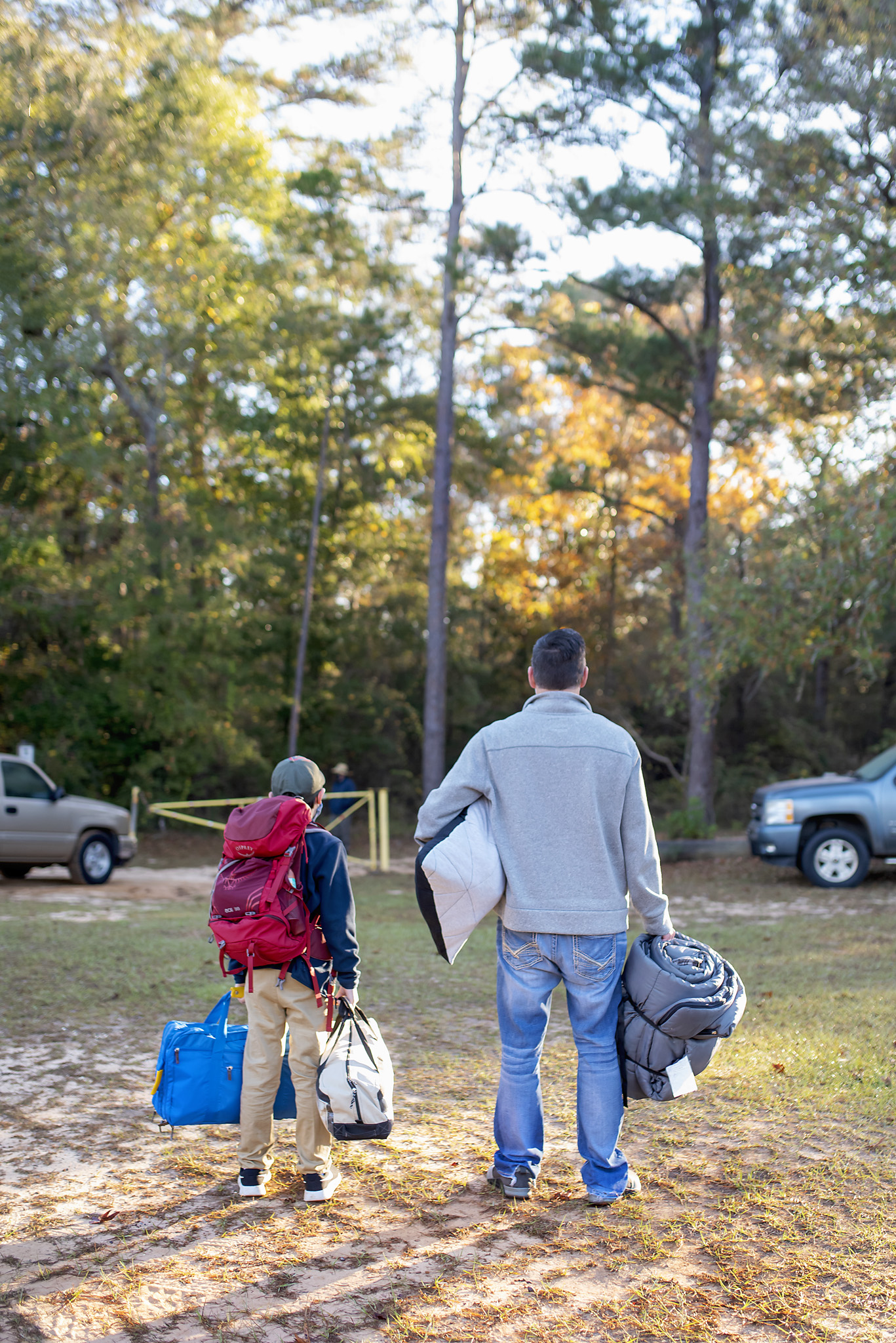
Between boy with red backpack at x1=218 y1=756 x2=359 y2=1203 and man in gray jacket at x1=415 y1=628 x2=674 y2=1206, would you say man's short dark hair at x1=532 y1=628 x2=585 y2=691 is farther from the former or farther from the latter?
boy with red backpack at x1=218 y1=756 x2=359 y2=1203

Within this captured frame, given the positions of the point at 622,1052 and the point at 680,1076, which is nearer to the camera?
the point at 680,1076

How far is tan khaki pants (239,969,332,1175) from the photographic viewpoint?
3.90 m

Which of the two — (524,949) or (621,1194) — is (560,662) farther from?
(621,1194)

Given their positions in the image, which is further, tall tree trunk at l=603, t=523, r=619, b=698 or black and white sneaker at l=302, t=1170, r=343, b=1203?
tall tree trunk at l=603, t=523, r=619, b=698

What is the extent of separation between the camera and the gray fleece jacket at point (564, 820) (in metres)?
3.75

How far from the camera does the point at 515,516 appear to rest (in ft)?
94.1

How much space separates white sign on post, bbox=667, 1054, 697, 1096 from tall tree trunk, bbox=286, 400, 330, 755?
19154 millimetres

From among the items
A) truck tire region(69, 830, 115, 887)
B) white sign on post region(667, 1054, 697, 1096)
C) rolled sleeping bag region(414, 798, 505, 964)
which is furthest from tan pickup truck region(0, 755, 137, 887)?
white sign on post region(667, 1054, 697, 1096)

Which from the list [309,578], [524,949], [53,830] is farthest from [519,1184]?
[309,578]

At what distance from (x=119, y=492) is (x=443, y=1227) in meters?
18.6

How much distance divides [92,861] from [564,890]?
471 inches

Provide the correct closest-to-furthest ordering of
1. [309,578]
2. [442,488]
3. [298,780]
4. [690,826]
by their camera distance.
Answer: [298,780] < [690,826] < [442,488] < [309,578]

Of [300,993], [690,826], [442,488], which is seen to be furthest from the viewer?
[442,488]

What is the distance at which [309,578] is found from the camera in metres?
23.4
